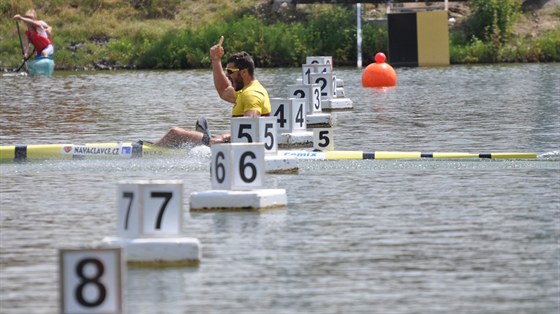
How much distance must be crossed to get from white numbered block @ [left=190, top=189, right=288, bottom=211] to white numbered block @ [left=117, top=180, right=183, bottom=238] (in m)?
2.87

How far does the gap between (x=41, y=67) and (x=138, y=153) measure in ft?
78.4

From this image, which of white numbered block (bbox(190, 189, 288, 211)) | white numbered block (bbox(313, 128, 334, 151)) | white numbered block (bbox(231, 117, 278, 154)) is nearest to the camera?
white numbered block (bbox(190, 189, 288, 211))

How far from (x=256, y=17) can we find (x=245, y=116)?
35114 millimetres

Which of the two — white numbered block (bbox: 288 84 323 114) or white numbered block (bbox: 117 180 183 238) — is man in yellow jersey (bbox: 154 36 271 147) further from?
white numbered block (bbox: 117 180 183 238)

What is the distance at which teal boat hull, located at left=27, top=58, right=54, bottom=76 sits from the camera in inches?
1639

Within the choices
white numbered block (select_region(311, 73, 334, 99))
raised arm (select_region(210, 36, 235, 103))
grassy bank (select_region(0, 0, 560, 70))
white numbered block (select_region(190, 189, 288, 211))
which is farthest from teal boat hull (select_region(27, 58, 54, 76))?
white numbered block (select_region(190, 189, 288, 211))

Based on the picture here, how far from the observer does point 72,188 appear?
16.0 meters

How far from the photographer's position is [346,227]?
13047mm

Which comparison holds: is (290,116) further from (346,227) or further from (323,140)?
(346,227)

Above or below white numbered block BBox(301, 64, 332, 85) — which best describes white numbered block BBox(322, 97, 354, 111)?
below

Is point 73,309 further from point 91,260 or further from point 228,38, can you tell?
point 228,38

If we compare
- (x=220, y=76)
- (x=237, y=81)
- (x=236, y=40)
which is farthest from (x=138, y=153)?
(x=236, y=40)

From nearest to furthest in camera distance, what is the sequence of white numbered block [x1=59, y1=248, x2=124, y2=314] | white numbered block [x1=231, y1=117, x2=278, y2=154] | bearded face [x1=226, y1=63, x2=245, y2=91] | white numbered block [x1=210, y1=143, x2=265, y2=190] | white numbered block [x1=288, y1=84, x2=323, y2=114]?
white numbered block [x1=59, y1=248, x2=124, y2=314] → white numbered block [x1=210, y1=143, x2=265, y2=190] → white numbered block [x1=231, y1=117, x2=278, y2=154] → bearded face [x1=226, y1=63, x2=245, y2=91] → white numbered block [x1=288, y1=84, x2=323, y2=114]

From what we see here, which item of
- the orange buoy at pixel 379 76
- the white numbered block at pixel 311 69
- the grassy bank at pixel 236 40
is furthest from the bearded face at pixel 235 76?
the grassy bank at pixel 236 40
